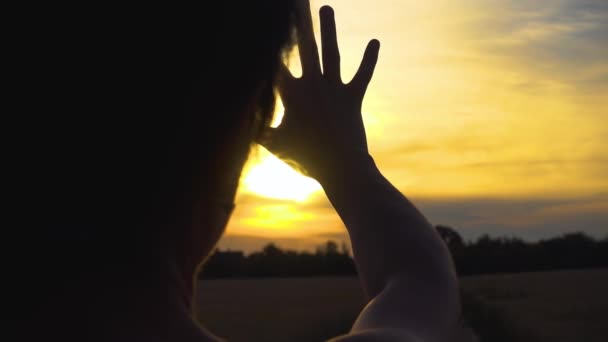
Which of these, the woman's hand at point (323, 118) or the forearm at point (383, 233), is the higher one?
the woman's hand at point (323, 118)

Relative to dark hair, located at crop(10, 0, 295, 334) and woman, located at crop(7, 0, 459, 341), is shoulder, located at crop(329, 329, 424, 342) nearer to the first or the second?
woman, located at crop(7, 0, 459, 341)

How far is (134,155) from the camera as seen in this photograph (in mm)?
773

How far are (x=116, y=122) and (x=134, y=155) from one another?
1.3 inches

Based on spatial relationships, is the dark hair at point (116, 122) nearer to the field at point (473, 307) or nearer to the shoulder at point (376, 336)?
the shoulder at point (376, 336)

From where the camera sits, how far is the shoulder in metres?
0.79

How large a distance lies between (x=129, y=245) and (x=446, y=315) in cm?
36

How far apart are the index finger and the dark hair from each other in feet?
0.32

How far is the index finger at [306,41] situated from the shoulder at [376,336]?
0.31 meters

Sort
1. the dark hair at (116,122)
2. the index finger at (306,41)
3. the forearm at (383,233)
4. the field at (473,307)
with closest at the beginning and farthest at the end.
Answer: the dark hair at (116,122) < the index finger at (306,41) < the forearm at (383,233) < the field at (473,307)

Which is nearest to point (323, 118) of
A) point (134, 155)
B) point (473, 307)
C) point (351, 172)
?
point (351, 172)

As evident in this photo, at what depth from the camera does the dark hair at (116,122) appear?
737 mm

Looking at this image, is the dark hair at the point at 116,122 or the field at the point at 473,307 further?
the field at the point at 473,307

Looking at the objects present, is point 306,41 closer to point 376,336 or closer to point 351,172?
point 351,172

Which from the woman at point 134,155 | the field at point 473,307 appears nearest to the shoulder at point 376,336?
the woman at point 134,155
